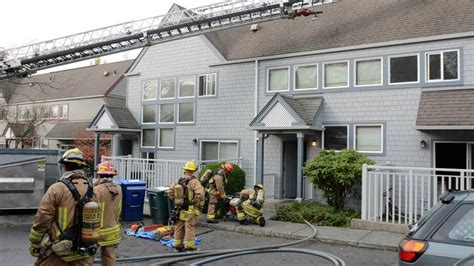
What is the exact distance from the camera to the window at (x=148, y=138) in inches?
706

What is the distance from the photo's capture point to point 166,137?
17516mm

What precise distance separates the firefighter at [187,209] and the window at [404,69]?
25.1 ft

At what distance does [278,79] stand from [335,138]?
3.06 meters

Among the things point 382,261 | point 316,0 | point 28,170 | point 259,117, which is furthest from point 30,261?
point 316,0

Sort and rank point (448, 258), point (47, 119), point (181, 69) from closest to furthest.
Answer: point (448, 258)
point (181, 69)
point (47, 119)

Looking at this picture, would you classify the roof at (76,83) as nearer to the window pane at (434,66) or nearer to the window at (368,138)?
the window at (368,138)

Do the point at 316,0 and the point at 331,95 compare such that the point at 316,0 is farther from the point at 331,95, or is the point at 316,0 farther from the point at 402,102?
the point at 402,102

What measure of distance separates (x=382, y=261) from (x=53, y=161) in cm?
943

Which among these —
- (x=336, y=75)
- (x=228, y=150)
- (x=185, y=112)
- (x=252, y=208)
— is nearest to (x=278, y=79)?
(x=336, y=75)

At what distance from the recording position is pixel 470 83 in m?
11.4

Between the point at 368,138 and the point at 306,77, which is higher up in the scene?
the point at 306,77

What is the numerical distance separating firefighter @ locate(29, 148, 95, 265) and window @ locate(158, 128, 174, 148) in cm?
1318

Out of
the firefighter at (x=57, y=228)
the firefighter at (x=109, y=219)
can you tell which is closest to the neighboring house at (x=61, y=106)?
the firefighter at (x=109, y=219)

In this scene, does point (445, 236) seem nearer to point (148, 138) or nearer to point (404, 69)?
point (404, 69)
